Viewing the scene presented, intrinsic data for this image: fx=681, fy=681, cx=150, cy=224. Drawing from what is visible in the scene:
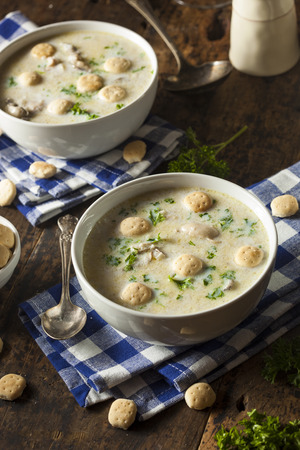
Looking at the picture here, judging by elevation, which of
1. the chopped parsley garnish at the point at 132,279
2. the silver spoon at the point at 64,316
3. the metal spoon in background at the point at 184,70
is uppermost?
the chopped parsley garnish at the point at 132,279

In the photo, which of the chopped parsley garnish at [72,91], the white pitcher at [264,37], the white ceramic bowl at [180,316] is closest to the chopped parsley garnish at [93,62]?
the chopped parsley garnish at [72,91]

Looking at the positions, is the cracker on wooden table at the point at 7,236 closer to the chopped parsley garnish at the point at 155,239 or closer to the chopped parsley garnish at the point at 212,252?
the chopped parsley garnish at the point at 155,239

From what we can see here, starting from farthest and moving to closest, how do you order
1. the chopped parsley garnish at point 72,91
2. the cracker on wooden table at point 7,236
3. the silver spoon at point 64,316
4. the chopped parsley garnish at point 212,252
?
1. the chopped parsley garnish at point 72,91
2. the cracker on wooden table at point 7,236
3. the silver spoon at point 64,316
4. the chopped parsley garnish at point 212,252

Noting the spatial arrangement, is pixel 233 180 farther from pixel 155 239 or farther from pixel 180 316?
pixel 180 316

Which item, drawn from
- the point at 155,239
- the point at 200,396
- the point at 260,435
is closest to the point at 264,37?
the point at 155,239

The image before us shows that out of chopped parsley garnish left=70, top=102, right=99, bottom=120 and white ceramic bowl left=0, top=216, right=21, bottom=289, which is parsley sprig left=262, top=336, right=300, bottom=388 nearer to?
white ceramic bowl left=0, top=216, right=21, bottom=289

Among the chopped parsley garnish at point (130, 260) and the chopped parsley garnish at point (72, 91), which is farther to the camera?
the chopped parsley garnish at point (72, 91)

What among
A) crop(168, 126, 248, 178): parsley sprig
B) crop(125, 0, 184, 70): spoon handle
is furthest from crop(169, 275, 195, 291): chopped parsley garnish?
crop(125, 0, 184, 70): spoon handle
